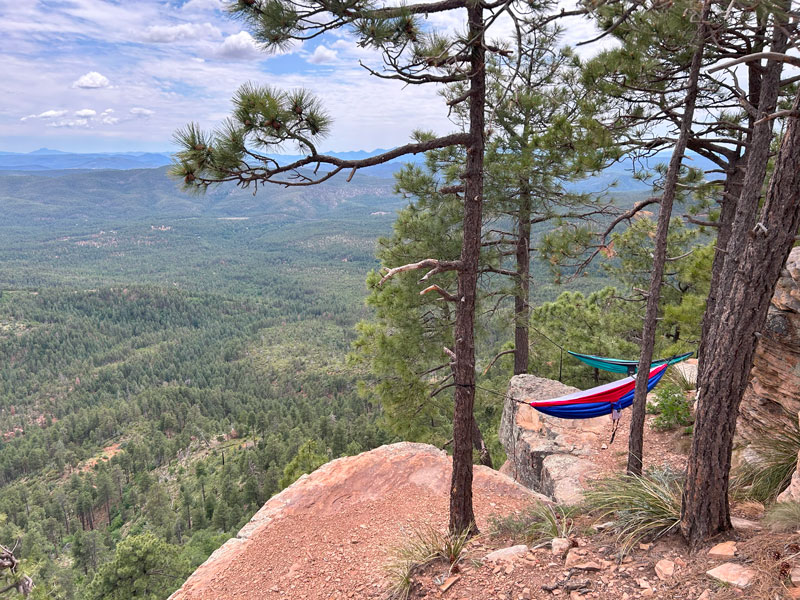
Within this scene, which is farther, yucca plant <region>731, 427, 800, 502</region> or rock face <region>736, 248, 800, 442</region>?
rock face <region>736, 248, 800, 442</region>

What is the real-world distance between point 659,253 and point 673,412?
2907mm

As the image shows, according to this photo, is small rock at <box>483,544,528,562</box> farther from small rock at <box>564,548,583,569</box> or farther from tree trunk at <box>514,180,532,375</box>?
tree trunk at <box>514,180,532,375</box>

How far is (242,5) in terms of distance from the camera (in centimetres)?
273

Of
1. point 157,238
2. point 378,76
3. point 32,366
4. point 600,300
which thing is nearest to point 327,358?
point 32,366

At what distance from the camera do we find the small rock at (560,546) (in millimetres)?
2773

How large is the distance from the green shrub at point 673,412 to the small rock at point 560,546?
3899 mm

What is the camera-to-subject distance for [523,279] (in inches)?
303

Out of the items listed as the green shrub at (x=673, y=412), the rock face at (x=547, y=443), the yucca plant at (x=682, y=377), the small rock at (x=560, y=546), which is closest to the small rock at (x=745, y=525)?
the small rock at (x=560, y=546)

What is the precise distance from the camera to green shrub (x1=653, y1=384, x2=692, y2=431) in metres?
5.91

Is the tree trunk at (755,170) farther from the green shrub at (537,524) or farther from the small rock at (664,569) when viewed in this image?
the green shrub at (537,524)

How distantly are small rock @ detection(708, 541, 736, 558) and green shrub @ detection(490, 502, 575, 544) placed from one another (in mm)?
914

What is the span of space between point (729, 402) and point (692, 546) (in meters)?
0.81

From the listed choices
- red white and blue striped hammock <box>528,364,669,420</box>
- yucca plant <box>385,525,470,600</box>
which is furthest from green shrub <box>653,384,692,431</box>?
yucca plant <box>385,525,470,600</box>

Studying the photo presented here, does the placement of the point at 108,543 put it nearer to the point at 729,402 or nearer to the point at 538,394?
the point at 538,394
